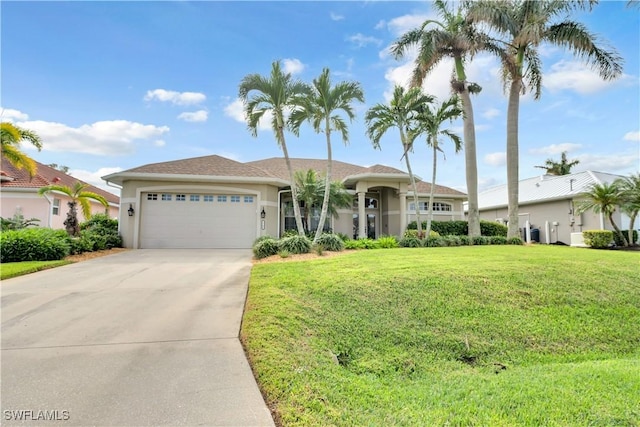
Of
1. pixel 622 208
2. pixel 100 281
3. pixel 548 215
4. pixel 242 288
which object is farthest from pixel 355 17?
pixel 548 215

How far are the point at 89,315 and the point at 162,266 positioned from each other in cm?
459

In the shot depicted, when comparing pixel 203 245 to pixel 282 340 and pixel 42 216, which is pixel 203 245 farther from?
pixel 282 340

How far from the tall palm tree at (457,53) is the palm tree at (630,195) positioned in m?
7.85

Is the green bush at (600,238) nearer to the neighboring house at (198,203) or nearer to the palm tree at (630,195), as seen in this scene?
the palm tree at (630,195)

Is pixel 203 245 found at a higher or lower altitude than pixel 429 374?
higher

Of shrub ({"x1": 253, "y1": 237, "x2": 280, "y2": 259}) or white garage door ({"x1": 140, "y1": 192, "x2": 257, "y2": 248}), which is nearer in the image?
shrub ({"x1": 253, "y1": 237, "x2": 280, "y2": 259})

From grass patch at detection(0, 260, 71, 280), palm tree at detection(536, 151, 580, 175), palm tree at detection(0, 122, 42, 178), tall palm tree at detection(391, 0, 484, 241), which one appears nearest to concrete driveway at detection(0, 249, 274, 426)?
grass patch at detection(0, 260, 71, 280)

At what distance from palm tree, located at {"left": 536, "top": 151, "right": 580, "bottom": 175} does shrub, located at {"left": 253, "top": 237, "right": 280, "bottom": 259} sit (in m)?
35.4

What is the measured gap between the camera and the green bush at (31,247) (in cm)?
998

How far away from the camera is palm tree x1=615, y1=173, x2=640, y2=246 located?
16141mm

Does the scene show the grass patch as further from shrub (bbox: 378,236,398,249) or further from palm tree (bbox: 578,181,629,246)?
palm tree (bbox: 578,181,629,246)

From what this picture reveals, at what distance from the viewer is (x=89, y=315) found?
5250 mm

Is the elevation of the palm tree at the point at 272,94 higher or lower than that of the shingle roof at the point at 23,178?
higher

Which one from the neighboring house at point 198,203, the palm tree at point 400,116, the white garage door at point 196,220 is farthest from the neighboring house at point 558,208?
the white garage door at point 196,220
